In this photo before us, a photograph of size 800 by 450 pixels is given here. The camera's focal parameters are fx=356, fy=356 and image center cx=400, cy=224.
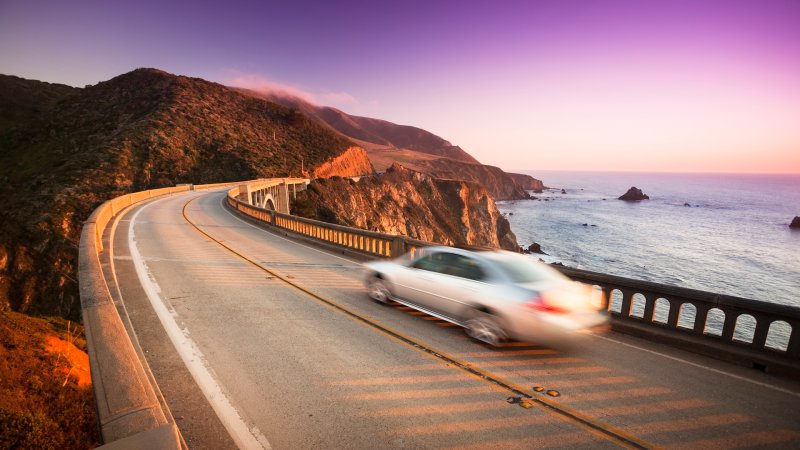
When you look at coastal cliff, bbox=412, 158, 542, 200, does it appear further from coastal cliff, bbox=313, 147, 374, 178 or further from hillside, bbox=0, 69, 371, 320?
hillside, bbox=0, 69, 371, 320

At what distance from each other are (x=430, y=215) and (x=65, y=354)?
251ft

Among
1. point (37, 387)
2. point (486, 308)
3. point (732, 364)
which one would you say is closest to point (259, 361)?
point (37, 387)

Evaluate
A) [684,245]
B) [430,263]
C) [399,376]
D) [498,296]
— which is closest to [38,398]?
[399,376]

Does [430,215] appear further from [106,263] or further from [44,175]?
[106,263]

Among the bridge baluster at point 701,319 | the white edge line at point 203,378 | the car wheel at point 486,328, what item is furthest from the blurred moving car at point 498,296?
the white edge line at point 203,378

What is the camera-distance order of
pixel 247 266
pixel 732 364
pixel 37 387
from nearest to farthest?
1. pixel 37 387
2. pixel 732 364
3. pixel 247 266

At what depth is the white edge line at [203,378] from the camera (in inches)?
145

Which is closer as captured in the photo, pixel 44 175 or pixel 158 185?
pixel 44 175

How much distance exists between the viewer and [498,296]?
5.67 metres

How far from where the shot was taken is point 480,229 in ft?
273

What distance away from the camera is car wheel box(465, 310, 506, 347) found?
5676mm

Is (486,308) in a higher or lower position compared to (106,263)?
higher

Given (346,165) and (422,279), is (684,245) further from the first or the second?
(422,279)

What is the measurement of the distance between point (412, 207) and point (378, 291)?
72.6 meters
